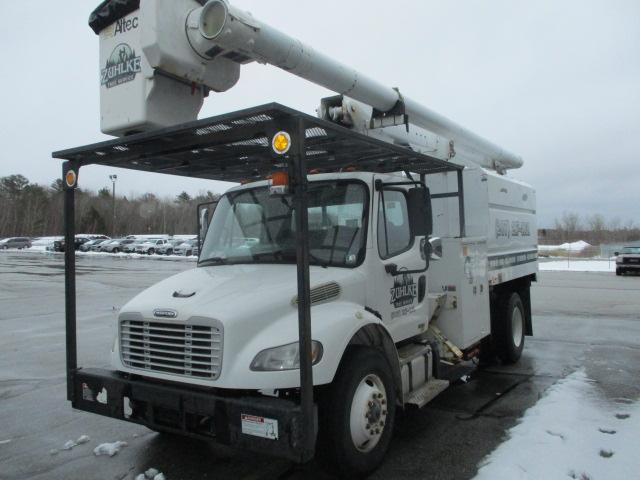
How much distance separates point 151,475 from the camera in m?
4.11

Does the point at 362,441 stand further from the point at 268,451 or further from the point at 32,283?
the point at 32,283

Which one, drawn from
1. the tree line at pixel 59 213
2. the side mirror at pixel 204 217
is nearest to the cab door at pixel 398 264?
the side mirror at pixel 204 217

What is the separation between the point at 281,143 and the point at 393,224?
185cm

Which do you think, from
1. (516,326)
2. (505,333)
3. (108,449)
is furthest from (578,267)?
(108,449)

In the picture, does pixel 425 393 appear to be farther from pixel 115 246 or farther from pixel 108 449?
pixel 115 246

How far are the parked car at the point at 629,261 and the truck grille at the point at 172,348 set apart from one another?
2854 centimetres

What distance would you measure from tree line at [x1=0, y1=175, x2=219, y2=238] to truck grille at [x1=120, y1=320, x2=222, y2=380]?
91.7m

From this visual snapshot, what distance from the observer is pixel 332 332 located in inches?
147

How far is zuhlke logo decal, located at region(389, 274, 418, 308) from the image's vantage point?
4.90m

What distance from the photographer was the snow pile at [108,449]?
461 centimetres

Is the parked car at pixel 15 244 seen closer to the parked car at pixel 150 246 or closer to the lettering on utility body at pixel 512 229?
the parked car at pixel 150 246

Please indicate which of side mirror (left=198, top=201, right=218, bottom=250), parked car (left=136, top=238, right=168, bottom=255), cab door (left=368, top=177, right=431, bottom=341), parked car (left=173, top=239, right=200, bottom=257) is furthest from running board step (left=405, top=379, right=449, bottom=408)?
parked car (left=136, top=238, right=168, bottom=255)

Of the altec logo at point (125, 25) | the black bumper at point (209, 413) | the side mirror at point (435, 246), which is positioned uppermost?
the altec logo at point (125, 25)

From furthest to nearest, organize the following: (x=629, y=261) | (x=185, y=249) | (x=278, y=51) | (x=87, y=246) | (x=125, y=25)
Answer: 1. (x=87, y=246)
2. (x=185, y=249)
3. (x=629, y=261)
4. (x=125, y=25)
5. (x=278, y=51)
